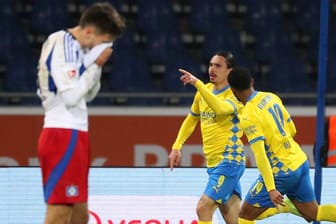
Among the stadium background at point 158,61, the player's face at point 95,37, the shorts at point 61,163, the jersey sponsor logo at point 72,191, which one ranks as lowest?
the stadium background at point 158,61

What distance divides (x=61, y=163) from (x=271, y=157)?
2.12 metres

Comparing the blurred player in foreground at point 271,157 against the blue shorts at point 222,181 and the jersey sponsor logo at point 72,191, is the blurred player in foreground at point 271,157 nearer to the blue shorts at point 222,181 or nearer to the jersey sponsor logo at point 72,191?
the blue shorts at point 222,181

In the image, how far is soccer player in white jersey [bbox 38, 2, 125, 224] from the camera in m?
5.76

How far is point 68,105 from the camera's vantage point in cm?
573

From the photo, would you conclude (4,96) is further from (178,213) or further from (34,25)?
(178,213)

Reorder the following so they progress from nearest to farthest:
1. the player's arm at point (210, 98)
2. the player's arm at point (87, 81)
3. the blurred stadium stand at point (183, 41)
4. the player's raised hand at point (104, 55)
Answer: the player's arm at point (87, 81)
the player's raised hand at point (104, 55)
the player's arm at point (210, 98)
the blurred stadium stand at point (183, 41)

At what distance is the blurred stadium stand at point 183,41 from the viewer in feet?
46.4

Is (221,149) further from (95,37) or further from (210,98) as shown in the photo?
(95,37)

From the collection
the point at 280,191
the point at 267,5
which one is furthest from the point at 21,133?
the point at 280,191

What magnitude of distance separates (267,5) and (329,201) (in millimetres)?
6372

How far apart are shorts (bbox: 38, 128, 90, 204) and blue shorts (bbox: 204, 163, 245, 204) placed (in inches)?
89.1

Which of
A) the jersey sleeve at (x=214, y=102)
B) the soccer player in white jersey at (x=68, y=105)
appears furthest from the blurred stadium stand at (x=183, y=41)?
the soccer player in white jersey at (x=68, y=105)

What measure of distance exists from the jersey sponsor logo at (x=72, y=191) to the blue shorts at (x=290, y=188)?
2.09 metres

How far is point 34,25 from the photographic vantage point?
14.5m
